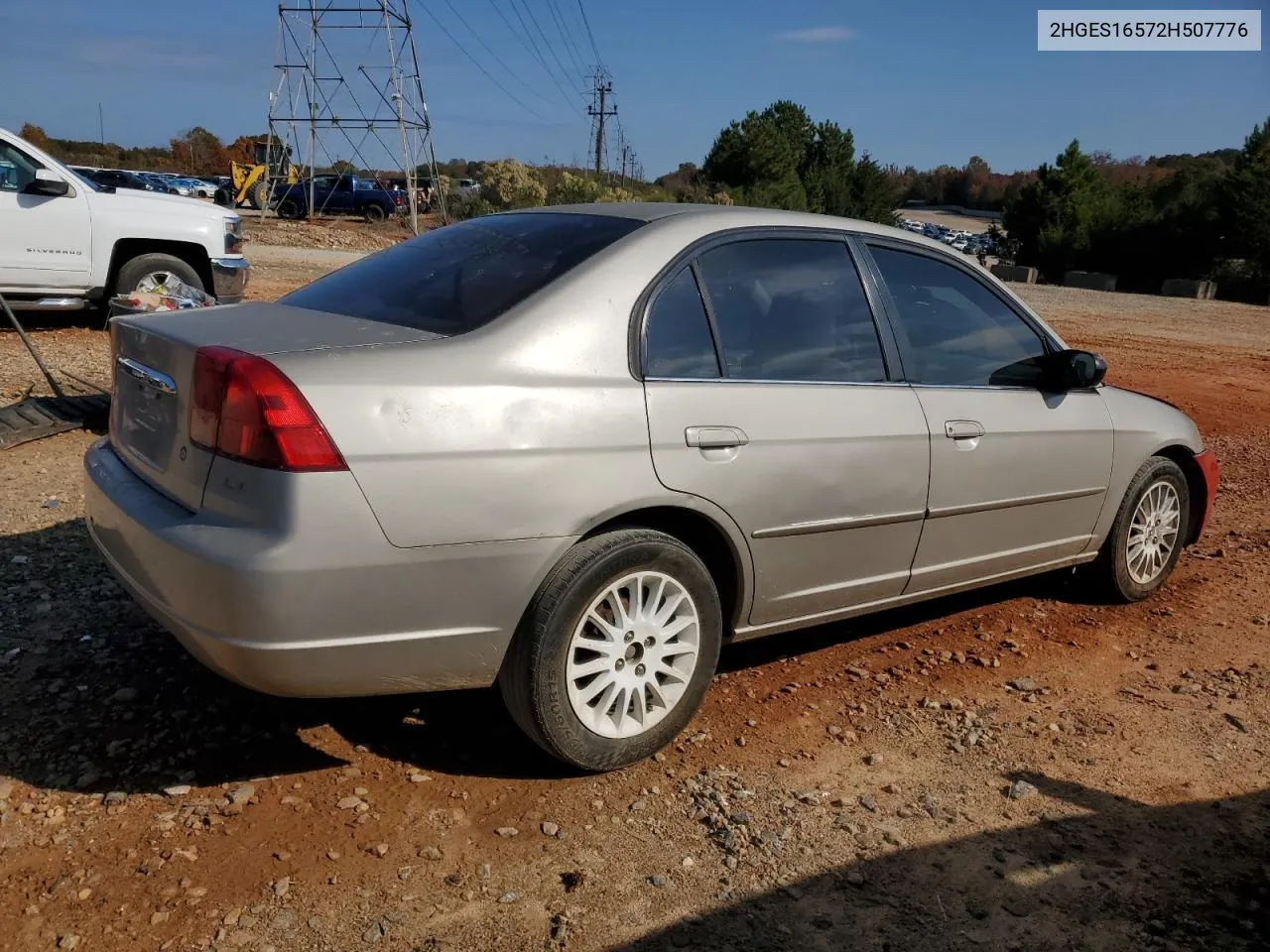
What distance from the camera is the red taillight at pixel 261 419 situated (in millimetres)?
2635

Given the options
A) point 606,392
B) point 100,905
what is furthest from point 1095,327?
point 100,905

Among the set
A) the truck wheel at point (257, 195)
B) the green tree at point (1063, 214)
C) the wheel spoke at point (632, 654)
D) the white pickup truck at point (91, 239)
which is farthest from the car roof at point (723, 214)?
the green tree at point (1063, 214)

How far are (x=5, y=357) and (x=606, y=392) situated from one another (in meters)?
7.98

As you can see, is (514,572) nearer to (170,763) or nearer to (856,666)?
(170,763)

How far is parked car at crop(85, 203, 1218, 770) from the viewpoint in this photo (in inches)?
106

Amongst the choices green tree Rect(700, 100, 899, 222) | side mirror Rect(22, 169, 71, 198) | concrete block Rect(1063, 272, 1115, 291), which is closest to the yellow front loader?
green tree Rect(700, 100, 899, 222)

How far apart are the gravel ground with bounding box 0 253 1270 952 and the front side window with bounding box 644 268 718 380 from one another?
3.98ft

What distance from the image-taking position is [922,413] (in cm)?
384

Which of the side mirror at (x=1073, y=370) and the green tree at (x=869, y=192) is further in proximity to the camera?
the green tree at (x=869, y=192)

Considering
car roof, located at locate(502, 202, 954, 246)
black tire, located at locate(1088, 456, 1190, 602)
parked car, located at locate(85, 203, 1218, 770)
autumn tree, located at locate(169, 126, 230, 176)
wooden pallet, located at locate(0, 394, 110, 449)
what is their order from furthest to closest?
autumn tree, located at locate(169, 126, 230, 176) → wooden pallet, located at locate(0, 394, 110, 449) → black tire, located at locate(1088, 456, 1190, 602) → car roof, located at locate(502, 202, 954, 246) → parked car, located at locate(85, 203, 1218, 770)

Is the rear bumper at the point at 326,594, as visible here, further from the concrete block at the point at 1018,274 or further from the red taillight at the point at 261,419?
the concrete block at the point at 1018,274

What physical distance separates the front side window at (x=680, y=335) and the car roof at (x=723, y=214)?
31cm

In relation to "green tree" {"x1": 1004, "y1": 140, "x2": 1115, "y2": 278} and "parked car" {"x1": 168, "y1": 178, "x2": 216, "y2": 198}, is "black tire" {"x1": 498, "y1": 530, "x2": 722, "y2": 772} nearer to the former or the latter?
"green tree" {"x1": 1004, "y1": 140, "x2": 1115, "y2": 278}

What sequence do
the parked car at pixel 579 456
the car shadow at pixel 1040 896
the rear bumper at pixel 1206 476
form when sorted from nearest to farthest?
1. the car shadow at pixel 1040 896
2. the parked car at pixel 579 456
3. the rear bumper at pixel 1206 476
